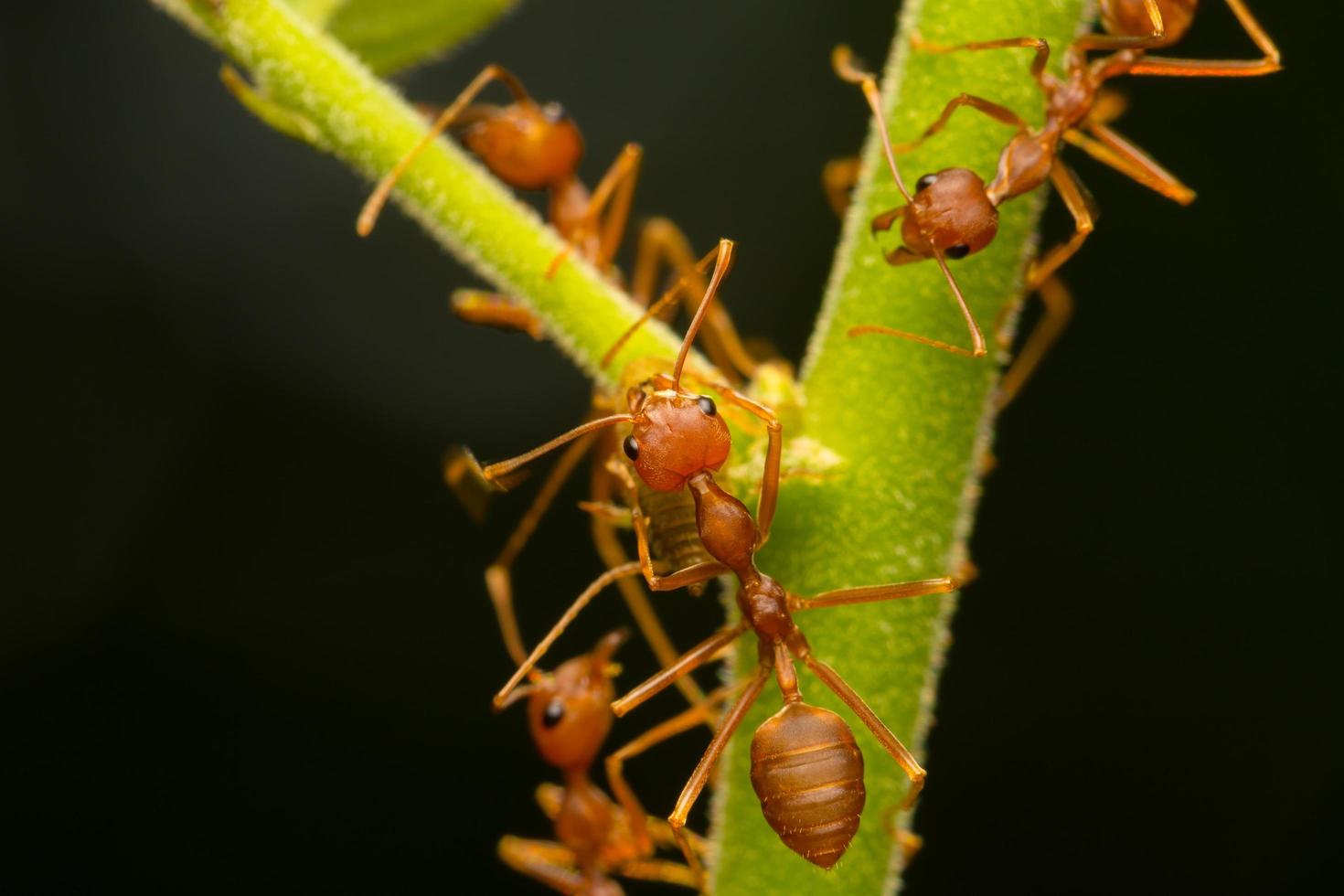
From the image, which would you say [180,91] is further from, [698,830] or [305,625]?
[698,830]

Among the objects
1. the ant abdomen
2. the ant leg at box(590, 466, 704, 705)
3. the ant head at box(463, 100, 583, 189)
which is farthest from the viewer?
the ant head at box(463, 100, 583, 189)

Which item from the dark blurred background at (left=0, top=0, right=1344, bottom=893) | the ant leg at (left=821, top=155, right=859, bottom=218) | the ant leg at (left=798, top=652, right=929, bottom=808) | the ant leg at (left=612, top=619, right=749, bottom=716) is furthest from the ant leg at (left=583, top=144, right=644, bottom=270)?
the dark blurred background at (left=0, top=0, right=1344, bottom=893)

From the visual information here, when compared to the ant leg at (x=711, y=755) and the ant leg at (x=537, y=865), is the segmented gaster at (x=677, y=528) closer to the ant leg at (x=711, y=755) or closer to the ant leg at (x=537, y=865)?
the ant leg at (x=711, y=755)

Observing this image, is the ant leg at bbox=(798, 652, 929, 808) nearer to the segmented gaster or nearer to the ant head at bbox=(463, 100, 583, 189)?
the segmented gaster

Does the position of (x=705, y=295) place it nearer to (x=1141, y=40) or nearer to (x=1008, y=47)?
(x=1008, y=47)

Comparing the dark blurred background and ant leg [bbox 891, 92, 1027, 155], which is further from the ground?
ant leg [bbox 891, 92, 1027, 155]

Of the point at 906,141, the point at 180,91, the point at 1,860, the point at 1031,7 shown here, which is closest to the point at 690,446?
the point at 906,141
